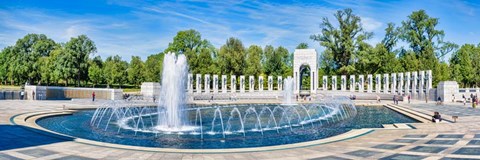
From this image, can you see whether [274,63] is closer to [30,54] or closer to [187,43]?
[187,43]

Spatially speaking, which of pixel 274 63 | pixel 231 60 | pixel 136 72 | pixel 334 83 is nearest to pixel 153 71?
pixel 136 72

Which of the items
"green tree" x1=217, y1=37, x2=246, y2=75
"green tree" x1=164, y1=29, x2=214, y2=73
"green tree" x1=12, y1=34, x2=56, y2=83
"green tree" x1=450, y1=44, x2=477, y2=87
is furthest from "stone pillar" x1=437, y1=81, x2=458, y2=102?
"green tree" x1=12, y1=34, x2=56, y2=83

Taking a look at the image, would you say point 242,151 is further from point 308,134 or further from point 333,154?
point 308,134

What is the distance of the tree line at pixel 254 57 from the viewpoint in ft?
185

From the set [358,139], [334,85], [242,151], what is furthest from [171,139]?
[334,85]

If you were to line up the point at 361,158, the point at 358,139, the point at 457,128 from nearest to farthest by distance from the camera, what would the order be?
the point at 361,158 → the point at 358,139 → the point at 457,128

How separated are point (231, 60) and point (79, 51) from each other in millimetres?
24365

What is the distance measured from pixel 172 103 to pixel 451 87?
103 feet

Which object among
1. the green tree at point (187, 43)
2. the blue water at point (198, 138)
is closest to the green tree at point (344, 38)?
the green tree at point (187, 43)

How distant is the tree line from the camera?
56.2m

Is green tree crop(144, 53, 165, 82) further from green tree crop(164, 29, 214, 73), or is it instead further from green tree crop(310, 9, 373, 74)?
green tree crop(310, 9, 373, 74)

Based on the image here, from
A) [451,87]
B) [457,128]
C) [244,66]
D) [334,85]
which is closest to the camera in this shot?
[457,128]

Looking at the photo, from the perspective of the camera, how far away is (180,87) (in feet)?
56.2

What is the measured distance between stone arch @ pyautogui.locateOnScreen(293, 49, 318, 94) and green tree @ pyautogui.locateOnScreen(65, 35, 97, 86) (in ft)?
107
